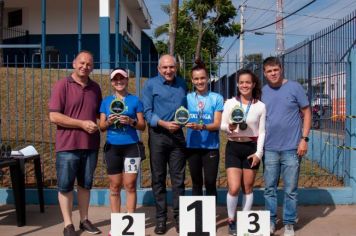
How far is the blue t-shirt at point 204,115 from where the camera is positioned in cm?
548

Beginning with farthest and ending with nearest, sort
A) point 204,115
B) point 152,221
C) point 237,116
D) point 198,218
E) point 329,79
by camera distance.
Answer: point 329,79 < point 152,221 < point 204,115 < point 237,116 < point 198,218

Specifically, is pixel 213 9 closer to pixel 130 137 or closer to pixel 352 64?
pixel 352 64

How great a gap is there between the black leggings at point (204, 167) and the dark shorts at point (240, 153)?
0.18 metres

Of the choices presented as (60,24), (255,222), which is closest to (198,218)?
(255,222)

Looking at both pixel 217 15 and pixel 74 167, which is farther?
pixel 217 15

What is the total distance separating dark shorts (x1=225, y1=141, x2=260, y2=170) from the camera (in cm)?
534

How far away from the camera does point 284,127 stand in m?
5.41

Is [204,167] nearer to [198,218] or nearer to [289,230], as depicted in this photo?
[198,218]

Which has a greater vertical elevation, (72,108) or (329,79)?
(329,79)

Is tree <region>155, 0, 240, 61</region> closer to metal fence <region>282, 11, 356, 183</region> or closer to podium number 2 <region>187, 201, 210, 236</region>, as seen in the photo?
metal fence <region>282, 11, 356, 183</region>

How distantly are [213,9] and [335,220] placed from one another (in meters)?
18.6

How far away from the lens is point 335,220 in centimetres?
645

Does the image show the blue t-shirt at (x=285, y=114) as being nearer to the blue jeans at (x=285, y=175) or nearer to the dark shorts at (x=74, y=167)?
the blue jeans at (x=285, y=175)

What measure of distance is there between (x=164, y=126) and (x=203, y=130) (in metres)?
0.44
